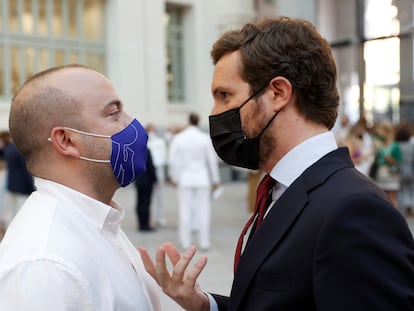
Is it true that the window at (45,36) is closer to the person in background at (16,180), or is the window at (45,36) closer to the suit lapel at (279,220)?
the person in background at (16,180)

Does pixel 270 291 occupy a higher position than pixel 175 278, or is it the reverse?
pixel 270 291

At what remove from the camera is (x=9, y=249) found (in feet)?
5.32

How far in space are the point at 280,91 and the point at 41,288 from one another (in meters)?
0.93

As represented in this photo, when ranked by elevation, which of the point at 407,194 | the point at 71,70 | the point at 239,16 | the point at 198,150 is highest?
the point at 239,16

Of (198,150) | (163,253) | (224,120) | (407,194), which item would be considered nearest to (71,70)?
(224,120)

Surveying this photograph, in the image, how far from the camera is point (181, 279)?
77.8 inches

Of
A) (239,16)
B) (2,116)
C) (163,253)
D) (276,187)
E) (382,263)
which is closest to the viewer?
(382,263)

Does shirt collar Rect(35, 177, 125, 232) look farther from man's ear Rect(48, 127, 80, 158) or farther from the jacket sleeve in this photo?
the jacket sleeve

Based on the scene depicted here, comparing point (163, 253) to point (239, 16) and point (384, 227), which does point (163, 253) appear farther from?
point (239, 16)

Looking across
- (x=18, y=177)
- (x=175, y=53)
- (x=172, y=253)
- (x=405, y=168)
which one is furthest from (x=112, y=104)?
(x=175, y=53)

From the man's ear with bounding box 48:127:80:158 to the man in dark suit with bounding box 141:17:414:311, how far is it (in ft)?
1.61

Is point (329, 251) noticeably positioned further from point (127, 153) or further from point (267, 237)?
point (127, 153)

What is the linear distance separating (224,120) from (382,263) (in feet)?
2.62

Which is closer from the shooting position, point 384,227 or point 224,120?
point 384,227
